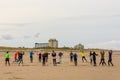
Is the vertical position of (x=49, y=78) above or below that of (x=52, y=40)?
below

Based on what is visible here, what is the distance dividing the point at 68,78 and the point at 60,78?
474 mm

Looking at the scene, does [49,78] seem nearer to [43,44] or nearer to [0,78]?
[0,78]

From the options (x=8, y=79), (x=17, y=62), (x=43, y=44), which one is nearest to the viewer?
(x=8, y=79)

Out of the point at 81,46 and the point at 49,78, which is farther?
the point at 81,46

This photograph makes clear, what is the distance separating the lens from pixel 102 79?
22.4 metres

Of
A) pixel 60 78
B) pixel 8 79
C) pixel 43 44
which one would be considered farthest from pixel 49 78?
pixel 43 44

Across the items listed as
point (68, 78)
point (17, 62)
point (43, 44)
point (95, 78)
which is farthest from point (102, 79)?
point (43, 44)

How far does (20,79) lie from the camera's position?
2245 centimetres

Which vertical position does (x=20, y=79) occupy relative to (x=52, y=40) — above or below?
below

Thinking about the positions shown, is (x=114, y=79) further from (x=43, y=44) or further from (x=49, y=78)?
(x=43, y=44)

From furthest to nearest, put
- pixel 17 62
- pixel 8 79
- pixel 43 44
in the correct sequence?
pixel 43 44 → pixel 17 62 → pixel 8 79

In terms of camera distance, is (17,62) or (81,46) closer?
(17,62)

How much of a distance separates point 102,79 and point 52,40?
102 m

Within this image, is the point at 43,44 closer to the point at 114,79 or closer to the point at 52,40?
the point at 52,40
